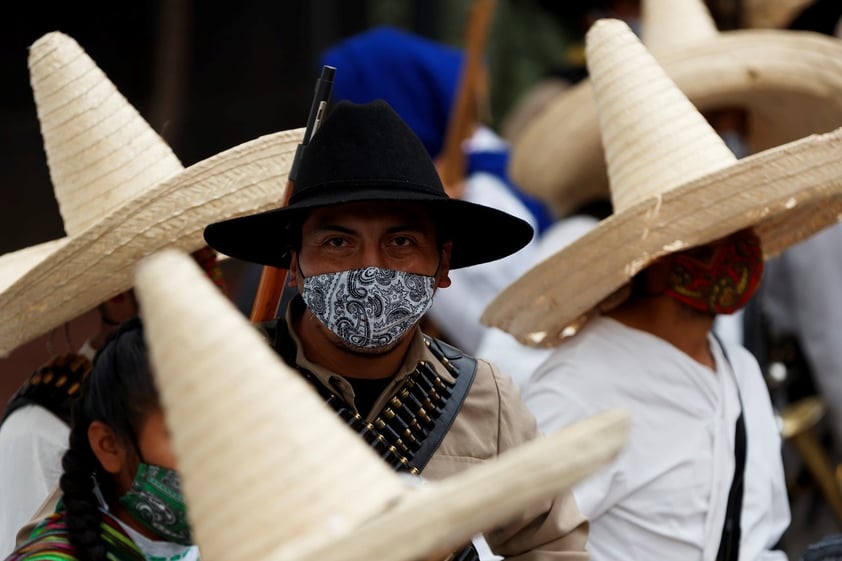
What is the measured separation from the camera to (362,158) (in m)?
3.81

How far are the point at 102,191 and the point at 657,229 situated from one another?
168 centimetres

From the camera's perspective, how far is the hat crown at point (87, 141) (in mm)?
4770

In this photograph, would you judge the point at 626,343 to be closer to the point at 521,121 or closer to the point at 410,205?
the point at 410,205

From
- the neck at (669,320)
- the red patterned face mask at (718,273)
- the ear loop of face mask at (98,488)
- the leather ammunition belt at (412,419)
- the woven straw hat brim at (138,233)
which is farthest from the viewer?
the neck at (669,320)

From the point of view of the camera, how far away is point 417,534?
2340 millimetres

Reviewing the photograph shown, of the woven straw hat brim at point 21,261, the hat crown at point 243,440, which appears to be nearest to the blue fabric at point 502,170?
the woven straw hat brim at point 21,261

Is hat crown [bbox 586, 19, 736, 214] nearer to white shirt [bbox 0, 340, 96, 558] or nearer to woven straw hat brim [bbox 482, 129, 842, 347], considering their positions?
woven straw hat brim [bbox 482, 129, 842, 347]

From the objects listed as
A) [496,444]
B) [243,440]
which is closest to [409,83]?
[496,444]

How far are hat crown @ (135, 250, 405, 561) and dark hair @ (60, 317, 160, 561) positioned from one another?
55.3 inches

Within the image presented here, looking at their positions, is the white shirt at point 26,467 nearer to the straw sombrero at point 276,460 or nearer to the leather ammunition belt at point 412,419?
the leather ammunition belt at point 412,419

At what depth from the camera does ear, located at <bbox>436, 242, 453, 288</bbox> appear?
13.3ft

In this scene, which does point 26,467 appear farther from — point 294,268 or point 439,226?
point 439,226

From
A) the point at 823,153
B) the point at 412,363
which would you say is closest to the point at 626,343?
the point at 823,153

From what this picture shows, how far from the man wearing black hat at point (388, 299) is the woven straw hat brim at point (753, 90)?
7.95 feet
